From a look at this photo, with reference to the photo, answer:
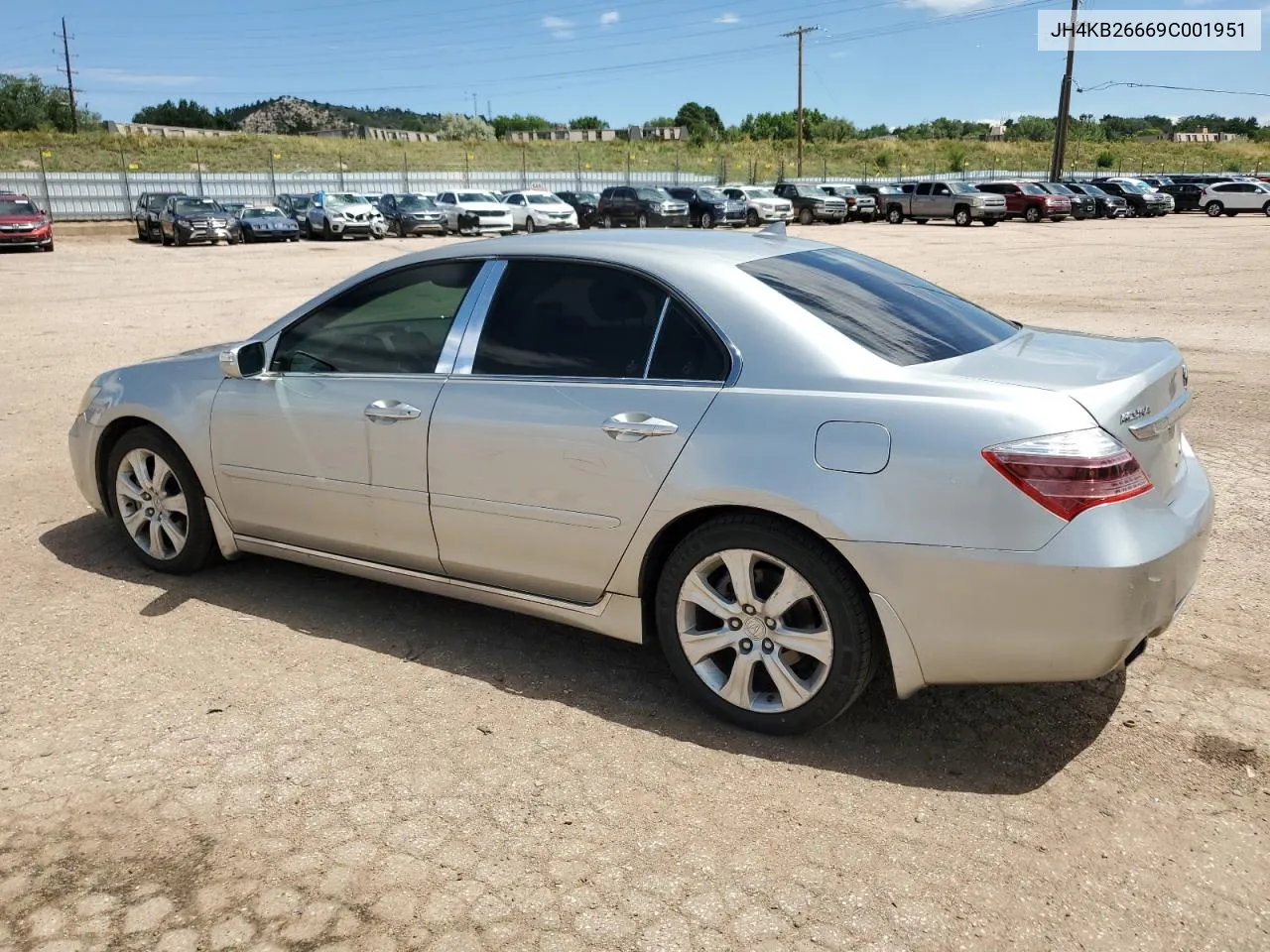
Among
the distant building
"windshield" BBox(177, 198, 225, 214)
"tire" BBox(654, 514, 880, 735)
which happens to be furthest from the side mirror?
the distant building

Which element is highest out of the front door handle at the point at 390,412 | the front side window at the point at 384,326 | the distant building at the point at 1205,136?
the distant building at the point at 1205,136

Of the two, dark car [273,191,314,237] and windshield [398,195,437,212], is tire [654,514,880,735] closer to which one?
dark car [273,191,314,237]

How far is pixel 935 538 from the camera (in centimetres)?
306

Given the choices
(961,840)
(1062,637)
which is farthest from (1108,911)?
(1062,637)

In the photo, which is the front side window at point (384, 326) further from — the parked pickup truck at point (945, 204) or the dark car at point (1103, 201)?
the dark car at point (1103, 201)

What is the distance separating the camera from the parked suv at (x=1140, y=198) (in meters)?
48.2

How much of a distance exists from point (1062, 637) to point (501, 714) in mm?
1843

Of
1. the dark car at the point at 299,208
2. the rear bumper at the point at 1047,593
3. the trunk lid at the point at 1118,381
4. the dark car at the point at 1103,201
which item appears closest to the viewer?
the rear bumper at the point at 1047,593

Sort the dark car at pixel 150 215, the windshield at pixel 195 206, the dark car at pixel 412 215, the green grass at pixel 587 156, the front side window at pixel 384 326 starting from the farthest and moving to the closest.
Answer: the green grass at pixel 587 156, the dark car at pixel 412 215, the dark car at pixel 150 215, the windshield at pixel 195 206, the front side window at pixel 384 326

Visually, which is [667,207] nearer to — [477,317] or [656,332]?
[477,317]

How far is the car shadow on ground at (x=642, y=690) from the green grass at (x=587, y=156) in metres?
45.1

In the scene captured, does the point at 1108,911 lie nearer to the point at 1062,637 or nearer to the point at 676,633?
the point at 1062,637

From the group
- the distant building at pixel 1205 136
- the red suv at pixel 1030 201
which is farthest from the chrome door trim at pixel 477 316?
the distant building at pixel 1205 136

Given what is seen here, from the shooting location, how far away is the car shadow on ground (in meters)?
3.37
